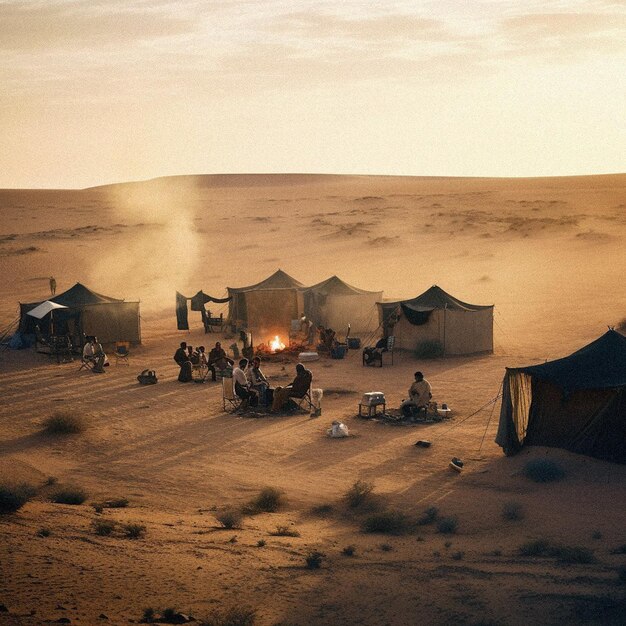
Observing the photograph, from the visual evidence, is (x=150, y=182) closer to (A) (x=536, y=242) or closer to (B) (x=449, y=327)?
(A) (x=536, y=242)

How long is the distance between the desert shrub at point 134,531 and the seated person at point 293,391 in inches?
322

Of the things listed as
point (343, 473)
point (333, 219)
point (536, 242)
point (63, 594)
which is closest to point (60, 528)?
point (63, 594)

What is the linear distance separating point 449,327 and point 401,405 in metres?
7.86

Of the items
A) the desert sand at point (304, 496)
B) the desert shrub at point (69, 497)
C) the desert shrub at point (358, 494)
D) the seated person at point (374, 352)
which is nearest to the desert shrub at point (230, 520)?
the desert sand at point (304, 496)

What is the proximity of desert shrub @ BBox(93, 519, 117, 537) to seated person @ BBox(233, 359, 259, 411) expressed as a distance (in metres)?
8.00

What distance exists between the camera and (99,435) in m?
16.9

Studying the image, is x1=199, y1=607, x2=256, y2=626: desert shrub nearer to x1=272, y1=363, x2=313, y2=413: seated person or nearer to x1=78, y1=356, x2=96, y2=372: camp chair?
x1=272, y1=363, x2=313, y2=413: seated person

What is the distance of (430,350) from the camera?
82.8 ft

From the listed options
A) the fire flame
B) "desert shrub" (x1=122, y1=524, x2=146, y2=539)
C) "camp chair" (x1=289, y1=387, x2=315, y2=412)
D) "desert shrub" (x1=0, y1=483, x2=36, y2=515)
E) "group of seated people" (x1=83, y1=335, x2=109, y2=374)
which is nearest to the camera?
"desert shrub" (x1=122, y1=524, x2=146, y2=539)

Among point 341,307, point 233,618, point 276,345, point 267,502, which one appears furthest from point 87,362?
point 233,618

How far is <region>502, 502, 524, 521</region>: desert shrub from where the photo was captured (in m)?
11.7

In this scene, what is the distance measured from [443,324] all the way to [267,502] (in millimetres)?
14130

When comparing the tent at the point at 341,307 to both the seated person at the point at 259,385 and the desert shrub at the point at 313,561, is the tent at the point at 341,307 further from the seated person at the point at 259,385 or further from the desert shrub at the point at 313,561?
the desert shrub at the point at 313,561

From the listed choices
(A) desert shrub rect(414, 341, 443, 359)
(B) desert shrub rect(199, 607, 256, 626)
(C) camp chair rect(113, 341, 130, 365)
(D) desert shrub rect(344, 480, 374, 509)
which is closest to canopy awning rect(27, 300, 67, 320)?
(C) camp chair rect(113, 341, 130, 365)
